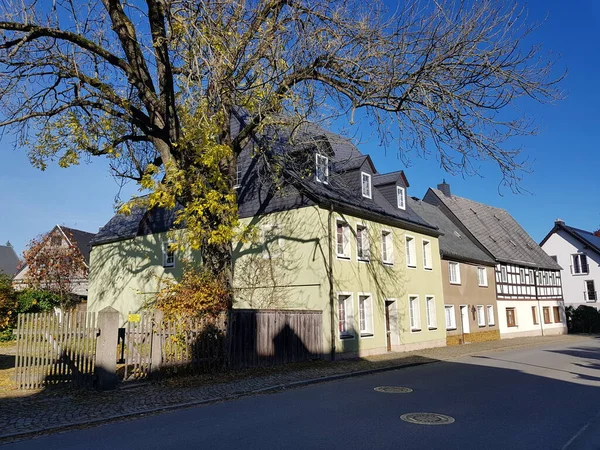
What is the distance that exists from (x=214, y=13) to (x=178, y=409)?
836cm

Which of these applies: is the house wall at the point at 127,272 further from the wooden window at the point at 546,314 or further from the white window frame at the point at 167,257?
the wooden window at the point at 546,314

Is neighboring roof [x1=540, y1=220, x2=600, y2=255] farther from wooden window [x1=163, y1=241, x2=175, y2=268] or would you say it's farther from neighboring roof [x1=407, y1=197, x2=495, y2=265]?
wooden window [x1=163, y1=241, x2=175, y2=268]

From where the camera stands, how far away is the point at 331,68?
12703 mm

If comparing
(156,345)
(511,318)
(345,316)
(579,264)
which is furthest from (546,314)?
(156,345)

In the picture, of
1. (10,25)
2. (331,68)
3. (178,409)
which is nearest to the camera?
(178,409)

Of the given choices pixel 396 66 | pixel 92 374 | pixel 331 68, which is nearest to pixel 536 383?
pixel 396 66

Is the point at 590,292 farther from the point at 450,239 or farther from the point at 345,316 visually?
the point at 345,316

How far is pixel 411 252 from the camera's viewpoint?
2459 cm

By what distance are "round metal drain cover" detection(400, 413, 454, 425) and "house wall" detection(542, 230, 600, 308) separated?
43866 mm

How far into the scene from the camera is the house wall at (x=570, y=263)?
45.9 meters

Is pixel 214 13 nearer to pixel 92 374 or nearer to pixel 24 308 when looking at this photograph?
pixel 92 374

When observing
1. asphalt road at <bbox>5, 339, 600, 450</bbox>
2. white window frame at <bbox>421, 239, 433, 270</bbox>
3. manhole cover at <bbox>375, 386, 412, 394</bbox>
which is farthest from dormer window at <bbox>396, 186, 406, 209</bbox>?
manhole cover at <bbox>375, 386, 412, 394</bbox>

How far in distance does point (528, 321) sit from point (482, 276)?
726 cm

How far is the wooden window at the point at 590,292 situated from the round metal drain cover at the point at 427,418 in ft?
149
